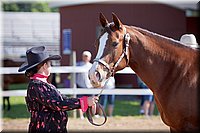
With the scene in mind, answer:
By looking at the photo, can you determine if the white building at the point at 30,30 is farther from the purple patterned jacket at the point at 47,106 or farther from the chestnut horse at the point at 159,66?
the purple patterned jacket at the point at 47,106

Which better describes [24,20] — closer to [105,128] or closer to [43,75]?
[105,128]

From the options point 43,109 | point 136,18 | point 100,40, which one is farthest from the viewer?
point 136,18

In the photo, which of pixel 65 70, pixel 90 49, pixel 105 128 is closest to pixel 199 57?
pixel 105 128

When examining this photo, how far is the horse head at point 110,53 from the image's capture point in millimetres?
4202

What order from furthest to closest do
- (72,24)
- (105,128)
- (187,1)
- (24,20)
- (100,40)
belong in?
(24,20)
(72,24)
(187,1)
(105,128)
(100,40)

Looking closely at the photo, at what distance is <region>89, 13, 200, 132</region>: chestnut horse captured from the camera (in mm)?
4238

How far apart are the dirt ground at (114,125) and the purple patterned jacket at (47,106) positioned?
4.62m

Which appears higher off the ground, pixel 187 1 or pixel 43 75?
pixel 187 1

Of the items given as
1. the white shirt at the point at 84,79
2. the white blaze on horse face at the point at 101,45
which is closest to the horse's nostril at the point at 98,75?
the white blaze on horse face at the point at 101,45

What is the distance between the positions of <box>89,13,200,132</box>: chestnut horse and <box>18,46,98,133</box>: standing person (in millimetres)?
451

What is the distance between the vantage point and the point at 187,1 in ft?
47.7

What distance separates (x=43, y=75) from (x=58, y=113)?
0.37 m

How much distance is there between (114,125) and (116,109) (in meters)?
2.78

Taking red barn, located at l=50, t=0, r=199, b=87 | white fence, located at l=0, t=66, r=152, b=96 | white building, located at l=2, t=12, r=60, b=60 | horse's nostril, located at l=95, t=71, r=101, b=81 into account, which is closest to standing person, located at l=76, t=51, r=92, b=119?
white fence, located at l=0, t=66, r=152, b=96
